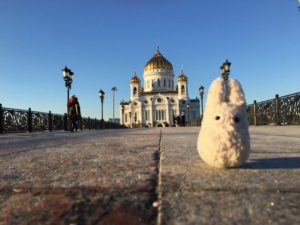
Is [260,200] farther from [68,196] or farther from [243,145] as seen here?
[68,196]

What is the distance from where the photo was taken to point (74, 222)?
3.96 feet

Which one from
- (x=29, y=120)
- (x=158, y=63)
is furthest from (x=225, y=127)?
(x=158, y=63)

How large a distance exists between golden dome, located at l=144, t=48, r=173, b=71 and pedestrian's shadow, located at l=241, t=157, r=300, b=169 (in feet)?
284

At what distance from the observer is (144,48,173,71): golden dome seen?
88.2 m

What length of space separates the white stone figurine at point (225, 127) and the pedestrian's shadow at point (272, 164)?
0.67 feet

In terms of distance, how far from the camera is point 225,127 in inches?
79.9

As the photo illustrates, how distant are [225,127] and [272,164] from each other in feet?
1.81

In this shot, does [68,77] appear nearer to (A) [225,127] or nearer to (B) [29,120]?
(B) [29,120]

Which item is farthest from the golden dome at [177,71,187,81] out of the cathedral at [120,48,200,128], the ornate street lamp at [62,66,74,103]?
the ornate street lamp at [62,66,74,103]

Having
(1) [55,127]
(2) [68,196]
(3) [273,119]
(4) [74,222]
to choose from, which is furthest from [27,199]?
(1) [55,127]

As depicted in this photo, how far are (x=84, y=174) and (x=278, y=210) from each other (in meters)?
1.13

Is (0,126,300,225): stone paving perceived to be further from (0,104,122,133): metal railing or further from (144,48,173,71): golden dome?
(144,48,173,71): golden dome

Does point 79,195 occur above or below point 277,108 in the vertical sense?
below

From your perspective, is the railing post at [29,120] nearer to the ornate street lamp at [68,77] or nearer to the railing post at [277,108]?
the ornate street lamp at [68,77]
